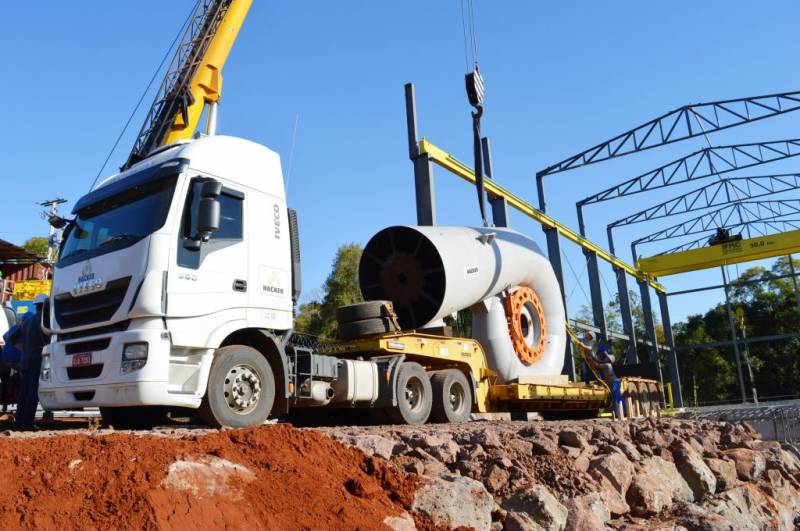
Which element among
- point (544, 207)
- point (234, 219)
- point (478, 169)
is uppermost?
point (544, 207)

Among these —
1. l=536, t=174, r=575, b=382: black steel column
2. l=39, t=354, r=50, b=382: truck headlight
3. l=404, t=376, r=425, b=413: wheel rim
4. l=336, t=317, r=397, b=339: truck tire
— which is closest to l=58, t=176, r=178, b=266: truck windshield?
l=39, t=354, r=50, b=382: truck headlight

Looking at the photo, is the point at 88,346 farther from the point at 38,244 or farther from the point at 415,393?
the point at 38,244

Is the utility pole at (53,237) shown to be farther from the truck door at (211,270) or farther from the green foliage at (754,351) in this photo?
the green foliage at (754,351)

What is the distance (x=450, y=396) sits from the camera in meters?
10.1

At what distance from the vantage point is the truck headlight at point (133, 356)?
19.4 feet

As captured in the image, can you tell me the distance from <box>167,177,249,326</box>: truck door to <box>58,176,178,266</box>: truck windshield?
0.28 meters

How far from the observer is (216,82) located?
15383mm

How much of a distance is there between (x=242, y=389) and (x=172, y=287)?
1.30m

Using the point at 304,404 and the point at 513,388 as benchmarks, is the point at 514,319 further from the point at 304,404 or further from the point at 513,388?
the point at 304,404

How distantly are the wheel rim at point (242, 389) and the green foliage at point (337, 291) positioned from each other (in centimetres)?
2704

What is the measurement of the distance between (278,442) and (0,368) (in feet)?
23.7

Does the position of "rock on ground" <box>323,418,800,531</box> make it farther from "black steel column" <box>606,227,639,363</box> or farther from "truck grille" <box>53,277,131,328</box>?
"black steel column" <box>606,227,639,363</box>

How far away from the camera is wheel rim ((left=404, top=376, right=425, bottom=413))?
938 centimetres

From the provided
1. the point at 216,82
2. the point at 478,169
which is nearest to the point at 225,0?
the point at 216,82
